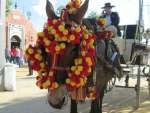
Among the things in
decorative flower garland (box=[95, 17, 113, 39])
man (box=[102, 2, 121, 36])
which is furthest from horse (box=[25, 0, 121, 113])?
man (box=[102, 2, 121, 36])

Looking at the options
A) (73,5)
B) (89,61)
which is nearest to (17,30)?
(73,5)

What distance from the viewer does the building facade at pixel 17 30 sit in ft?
184

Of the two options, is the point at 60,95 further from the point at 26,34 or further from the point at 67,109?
the point at 26,34

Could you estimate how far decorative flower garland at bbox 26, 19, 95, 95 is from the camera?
7137 mm

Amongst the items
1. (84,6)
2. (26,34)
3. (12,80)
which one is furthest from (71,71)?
(26,34)

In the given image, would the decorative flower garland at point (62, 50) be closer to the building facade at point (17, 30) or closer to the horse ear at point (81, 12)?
the horse ear at point (81, 12)

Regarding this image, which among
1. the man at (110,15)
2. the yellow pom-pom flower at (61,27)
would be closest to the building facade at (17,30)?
the man at (110,15)

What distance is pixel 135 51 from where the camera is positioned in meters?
12.5

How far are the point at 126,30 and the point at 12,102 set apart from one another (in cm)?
395

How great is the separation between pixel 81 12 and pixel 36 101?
23.6 feet

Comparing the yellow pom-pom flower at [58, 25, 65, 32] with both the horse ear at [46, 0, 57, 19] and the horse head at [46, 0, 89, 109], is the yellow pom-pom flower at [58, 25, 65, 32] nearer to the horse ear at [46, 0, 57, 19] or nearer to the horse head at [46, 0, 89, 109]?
the horse head at [46, 0, 89, 109]

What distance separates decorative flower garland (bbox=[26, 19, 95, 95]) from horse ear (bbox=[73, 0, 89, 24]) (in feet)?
0.47

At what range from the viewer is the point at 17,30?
5816 centimetres

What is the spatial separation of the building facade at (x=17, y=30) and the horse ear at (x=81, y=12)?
157 feet
